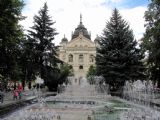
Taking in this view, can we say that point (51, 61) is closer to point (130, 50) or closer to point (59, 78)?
point (59, 78)

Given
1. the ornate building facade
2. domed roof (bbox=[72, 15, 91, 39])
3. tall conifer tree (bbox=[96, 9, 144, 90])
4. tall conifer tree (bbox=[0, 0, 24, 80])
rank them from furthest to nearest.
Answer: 1. domed roof (bbox=[72, 15, 91, 39])
2. the ornate building facade
3. tall conifer tree (bbox=[96, 9, 144, 90])
4. tall conifer tree (bbox=[0, 0, 24, 80])

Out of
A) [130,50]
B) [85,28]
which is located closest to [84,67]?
[85,28]

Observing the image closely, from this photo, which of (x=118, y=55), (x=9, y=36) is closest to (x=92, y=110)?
(x=9, y=36)

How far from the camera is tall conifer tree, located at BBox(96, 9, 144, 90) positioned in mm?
34656

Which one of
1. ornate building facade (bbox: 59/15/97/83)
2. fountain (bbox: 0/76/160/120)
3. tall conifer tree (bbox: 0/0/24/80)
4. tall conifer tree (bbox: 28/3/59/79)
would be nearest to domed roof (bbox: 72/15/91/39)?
ornate building facade (bbox: 59/15/97/83)

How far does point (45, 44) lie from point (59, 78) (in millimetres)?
5275

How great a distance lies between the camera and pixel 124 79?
113ft

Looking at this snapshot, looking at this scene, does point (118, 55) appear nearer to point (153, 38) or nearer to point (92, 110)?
point (153, 38)

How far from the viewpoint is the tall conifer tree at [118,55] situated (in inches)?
1364

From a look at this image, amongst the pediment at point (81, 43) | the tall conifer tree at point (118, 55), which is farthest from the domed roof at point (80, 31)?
the tall conifer tree at point (118, 55)

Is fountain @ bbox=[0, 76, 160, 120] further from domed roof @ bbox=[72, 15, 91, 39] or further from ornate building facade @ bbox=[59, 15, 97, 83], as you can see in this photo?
domed roof @ bbox=[72, 15, 91, 39]

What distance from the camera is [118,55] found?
117 feet

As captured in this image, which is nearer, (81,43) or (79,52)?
(81,43)

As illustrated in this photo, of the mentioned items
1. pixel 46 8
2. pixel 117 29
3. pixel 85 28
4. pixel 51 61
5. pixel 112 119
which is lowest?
pixel 112 119
